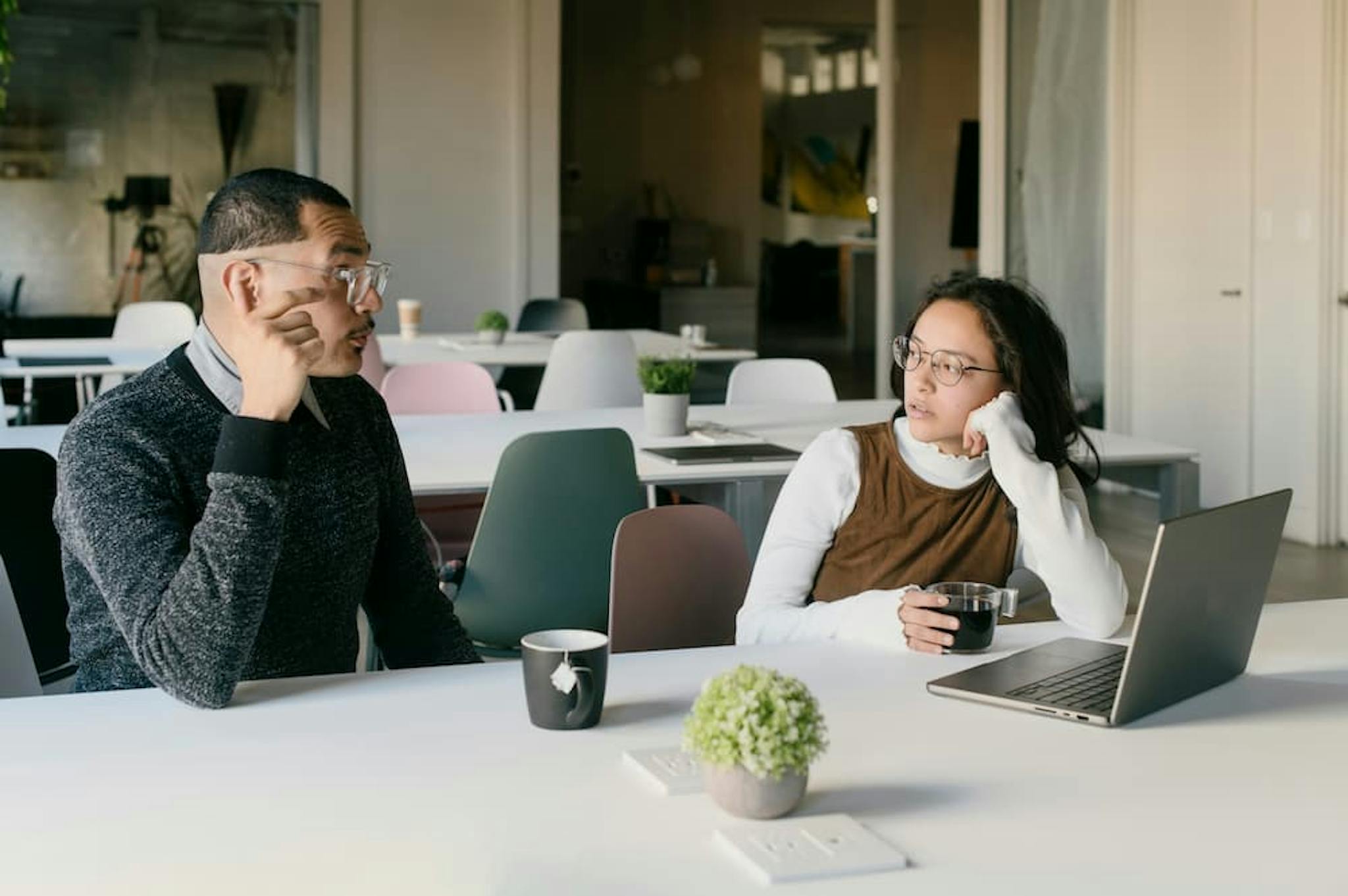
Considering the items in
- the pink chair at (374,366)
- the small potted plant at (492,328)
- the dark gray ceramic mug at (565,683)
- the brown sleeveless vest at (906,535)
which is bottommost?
→ the dark gray ceramic mug at (565,683)

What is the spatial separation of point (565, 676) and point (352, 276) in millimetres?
669

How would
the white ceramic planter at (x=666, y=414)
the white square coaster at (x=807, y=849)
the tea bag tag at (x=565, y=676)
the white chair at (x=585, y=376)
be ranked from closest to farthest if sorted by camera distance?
the white square coaster at (x=807, y=849) → the tea bag tag at (x=565, y=676) → the white ceramic planter at (x=666, y=414) → the white chair at (x=585, y=376)

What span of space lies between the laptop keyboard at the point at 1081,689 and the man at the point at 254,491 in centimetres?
87

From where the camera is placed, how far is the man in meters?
1.86

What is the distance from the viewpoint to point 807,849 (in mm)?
1408

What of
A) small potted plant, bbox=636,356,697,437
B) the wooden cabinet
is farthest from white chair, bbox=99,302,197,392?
the wooden cabinet

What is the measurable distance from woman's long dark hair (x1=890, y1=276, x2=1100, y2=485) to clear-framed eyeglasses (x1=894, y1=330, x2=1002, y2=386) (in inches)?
1.8

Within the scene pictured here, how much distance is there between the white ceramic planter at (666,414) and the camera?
4324mm

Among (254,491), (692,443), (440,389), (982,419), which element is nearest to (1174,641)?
(982,419)

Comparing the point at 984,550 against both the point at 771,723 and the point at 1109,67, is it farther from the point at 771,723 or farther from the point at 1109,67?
the point at 1109,67

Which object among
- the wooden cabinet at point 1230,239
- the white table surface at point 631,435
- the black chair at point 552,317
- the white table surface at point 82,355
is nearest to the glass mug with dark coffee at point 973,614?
the white table surface at point 631,435

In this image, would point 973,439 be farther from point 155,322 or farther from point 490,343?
point 155,322

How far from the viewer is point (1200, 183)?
7348 mm

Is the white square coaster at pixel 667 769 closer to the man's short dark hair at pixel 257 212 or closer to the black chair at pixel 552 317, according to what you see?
the man's short dark hair at pixel 257 212
